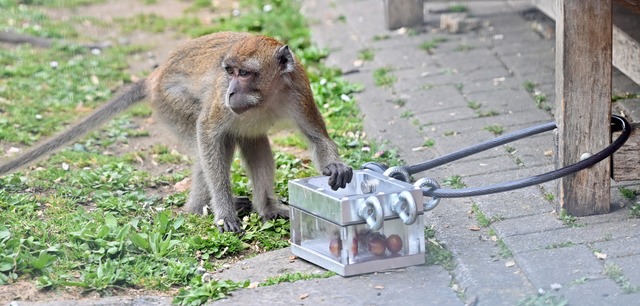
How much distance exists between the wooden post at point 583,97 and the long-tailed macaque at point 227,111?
1154 mm

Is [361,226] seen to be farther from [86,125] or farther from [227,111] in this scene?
[86,125]

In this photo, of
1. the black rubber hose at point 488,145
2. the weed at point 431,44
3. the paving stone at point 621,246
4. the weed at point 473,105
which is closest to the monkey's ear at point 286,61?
the black rubber hose at point 488,145

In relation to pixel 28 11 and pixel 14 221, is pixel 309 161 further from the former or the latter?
pixel 28 11

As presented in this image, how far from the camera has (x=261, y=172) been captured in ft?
20.0

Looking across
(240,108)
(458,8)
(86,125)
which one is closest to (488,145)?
(240,108)

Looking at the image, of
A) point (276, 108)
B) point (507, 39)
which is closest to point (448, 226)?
point (276, 108)

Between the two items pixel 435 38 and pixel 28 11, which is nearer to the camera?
pixel 435 38

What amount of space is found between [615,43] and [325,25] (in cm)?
377

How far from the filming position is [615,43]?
21.6 ft

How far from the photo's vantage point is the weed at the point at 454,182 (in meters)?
5.95

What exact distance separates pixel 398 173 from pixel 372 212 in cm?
63

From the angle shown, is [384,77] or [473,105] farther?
[384,77]

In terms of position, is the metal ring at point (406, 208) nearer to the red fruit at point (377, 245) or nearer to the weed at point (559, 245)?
the red fruit at point (377, 245)

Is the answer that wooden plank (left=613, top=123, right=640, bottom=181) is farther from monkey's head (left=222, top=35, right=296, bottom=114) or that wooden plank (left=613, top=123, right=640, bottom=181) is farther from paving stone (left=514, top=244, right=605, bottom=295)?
monkey's head (left=222, top=35, right=296, bottom=114)
